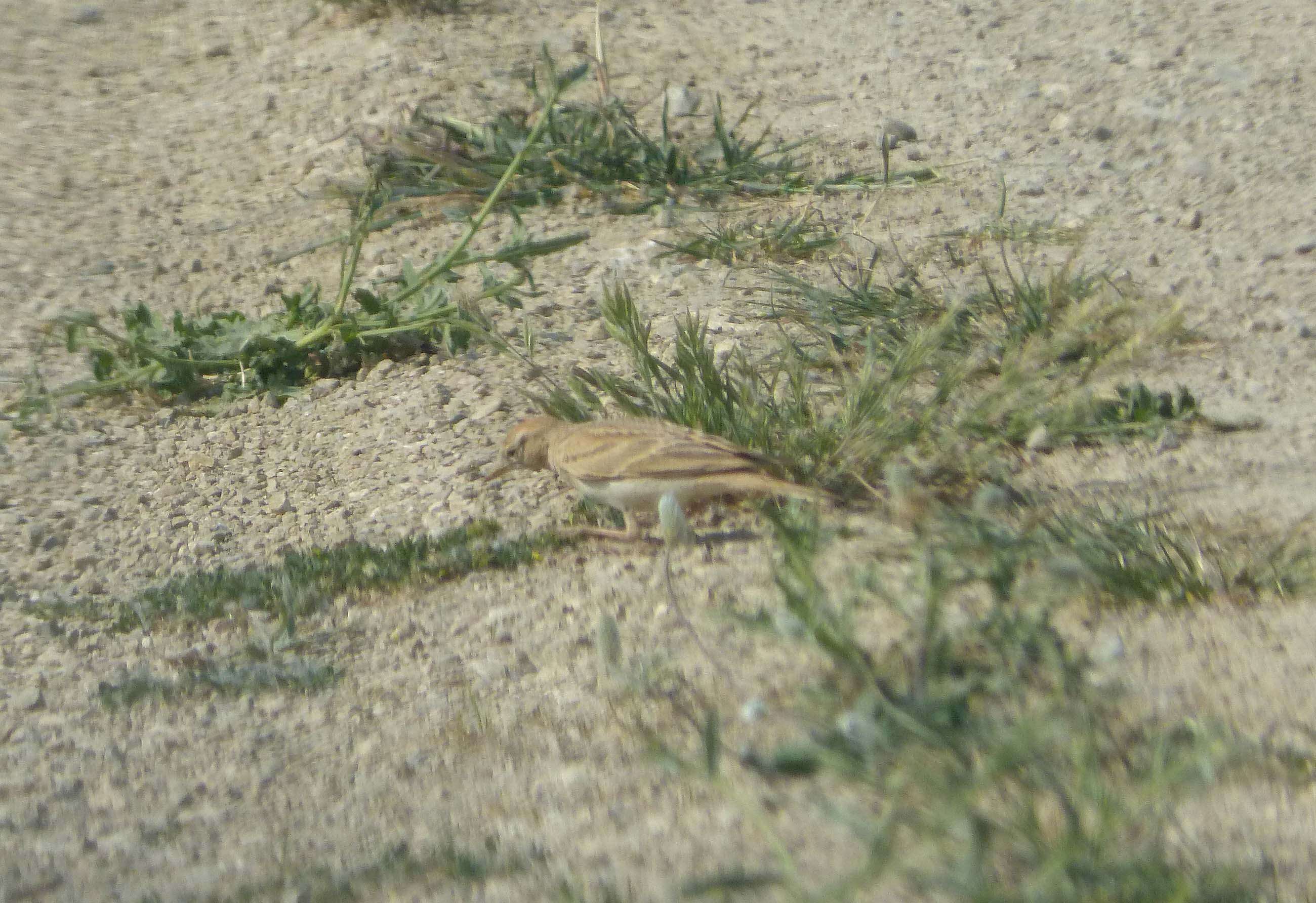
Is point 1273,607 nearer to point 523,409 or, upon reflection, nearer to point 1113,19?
point 523,409

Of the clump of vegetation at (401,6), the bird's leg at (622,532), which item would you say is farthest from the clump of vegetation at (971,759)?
the clump of vegetation at (401,6)

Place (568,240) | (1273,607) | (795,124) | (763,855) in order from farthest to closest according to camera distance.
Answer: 1. (795,124)
2. (568,240)
3. (1273,607)
4. (763,855)

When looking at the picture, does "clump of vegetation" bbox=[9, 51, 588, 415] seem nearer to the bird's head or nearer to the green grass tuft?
the bird's head

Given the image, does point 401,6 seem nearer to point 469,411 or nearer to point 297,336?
point 297,336

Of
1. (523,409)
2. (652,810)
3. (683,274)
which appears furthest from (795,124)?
(652,810)

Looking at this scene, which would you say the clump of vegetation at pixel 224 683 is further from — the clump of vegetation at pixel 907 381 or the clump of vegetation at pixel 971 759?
the clump of vegetation at pixel 907 381

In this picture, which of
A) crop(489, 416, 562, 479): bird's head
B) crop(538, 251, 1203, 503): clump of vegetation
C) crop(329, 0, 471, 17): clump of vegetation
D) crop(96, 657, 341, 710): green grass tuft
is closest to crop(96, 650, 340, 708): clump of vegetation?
crop(96, 657, 341, 710): green grass tuft

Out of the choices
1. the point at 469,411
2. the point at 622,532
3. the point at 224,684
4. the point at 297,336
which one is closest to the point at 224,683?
the point at 224,684
